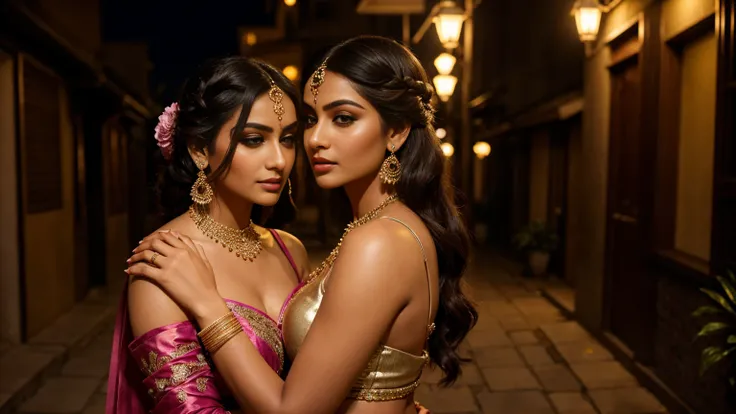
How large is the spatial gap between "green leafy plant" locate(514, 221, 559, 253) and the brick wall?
6.30 metres

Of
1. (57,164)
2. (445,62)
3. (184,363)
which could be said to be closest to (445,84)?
(445,62)

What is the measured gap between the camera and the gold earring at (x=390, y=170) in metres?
2.29

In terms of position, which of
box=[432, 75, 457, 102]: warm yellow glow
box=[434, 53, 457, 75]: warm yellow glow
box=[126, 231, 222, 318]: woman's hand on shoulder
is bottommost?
box=[126, 231, 222, 318]: woman's hand on shoulder

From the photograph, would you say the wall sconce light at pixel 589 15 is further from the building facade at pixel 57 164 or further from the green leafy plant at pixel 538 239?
the building facade at pixel 57 164

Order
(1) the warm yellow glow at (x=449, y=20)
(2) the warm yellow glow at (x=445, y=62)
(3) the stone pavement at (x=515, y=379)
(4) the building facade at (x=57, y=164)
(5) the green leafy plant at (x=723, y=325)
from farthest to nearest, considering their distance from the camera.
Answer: (2) the warm yellow glow at (x=445, y=62) → (1) the warm yellow glow at (x=449, y=20) → (4) the building facade at (x=57, y=164) → (3) the stone pavement at (x=515, y=379) → (5) the green leafy plant at (x=723, y=325)

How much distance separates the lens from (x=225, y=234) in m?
2.55

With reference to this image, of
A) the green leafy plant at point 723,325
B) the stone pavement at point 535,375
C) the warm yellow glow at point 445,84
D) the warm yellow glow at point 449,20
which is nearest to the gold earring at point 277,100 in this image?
the green leafy plant at point 723,325

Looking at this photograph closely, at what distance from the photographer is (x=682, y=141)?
5793 mm

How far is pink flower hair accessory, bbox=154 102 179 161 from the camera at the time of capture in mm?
2521

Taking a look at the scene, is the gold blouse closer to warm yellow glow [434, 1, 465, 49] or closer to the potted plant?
warm yellow glow [434, 1, 465, 49]

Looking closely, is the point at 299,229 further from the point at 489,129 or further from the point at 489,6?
the point at 489,6

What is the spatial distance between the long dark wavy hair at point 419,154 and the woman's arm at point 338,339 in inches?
11.2

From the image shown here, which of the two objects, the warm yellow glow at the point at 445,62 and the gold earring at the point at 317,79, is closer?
the gold earring at the point at 317,79

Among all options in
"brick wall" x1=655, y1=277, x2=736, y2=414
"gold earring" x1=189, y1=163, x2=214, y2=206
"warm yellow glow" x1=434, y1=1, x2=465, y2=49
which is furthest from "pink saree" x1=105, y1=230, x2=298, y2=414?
"warm yellow glow" x1=434, y1=1, x2=465, y2=49
